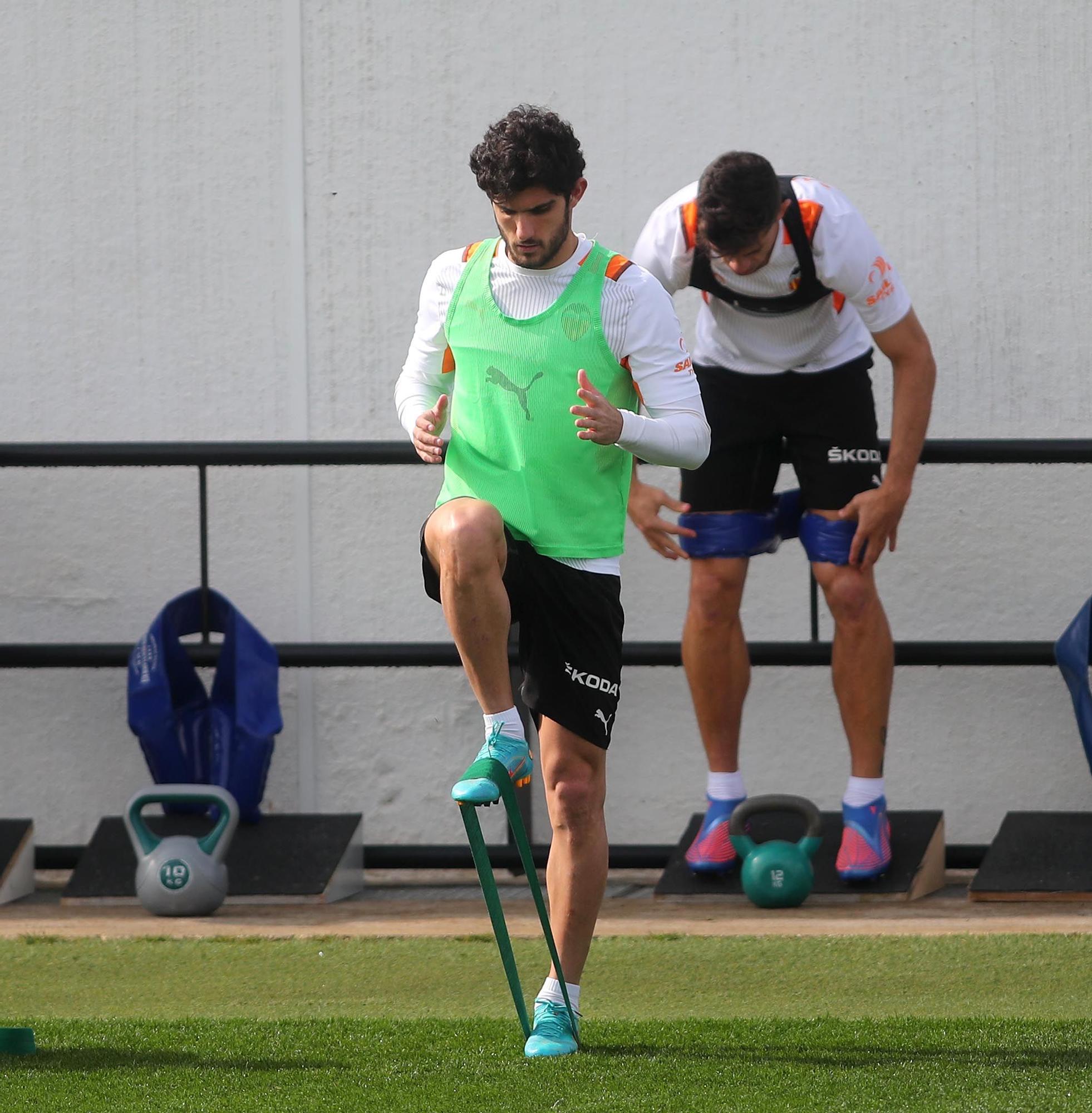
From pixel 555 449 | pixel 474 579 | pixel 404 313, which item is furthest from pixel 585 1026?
pixel 404 313

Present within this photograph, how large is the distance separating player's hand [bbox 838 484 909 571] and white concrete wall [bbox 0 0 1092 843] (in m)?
0.67

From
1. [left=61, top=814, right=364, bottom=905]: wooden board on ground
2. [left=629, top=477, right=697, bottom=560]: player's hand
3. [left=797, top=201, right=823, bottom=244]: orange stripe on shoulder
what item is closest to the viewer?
[left=797, top=201, right=823, bottom=244]: orange stripe on shoulder

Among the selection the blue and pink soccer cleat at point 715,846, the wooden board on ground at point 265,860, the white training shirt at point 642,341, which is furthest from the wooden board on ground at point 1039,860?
the white training shirt at point 642,341

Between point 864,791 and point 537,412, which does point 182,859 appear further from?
point 537,412

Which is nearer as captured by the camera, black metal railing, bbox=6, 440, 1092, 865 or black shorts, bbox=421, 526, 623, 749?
black shorts, bbox=421, 526, 623, 749

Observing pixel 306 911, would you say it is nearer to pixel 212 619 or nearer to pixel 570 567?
pixel 212 619

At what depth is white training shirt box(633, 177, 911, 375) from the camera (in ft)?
13.0

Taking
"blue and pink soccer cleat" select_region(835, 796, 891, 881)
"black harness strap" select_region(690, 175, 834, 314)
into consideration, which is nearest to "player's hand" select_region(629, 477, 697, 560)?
"black harness strap" select_region(690, 175, 834, 314)

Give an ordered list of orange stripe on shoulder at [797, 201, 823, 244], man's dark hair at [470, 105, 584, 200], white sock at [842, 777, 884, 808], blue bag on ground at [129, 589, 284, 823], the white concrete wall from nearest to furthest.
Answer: man's dark hair at [470, 105, 584, 200] → orange stripe on shoulder at [797, 201, 823, 244] → white sock at [842, 777, 884, 808] → blue bag on ground at [129, 589, 284, 823] → the white concrete wall

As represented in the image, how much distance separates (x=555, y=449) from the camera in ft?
9.18

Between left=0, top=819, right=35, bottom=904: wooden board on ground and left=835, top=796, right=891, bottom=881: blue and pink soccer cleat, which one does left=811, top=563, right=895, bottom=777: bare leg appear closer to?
left=835, top=796, right=891, bottom=881: blue and pink soccer cleat

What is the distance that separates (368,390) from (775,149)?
1236 mm

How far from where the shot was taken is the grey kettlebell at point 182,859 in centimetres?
409

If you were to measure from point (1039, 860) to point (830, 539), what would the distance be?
0.88 metres
